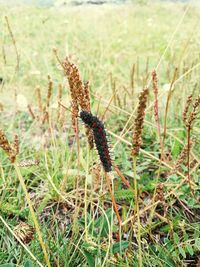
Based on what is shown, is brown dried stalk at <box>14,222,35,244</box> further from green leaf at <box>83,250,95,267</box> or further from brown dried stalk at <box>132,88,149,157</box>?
brown dried stalk at <box>132,88,149,157</box>

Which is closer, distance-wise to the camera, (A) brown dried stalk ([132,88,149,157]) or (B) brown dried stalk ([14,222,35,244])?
(A) brown dried stalk ([132,88,149,157])

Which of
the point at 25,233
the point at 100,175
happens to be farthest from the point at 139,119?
the point at 100,175

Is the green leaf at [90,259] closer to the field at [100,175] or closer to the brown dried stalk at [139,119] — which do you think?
the field at [100,175]

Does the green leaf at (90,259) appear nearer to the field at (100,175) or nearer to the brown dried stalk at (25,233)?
the field at (100,175)

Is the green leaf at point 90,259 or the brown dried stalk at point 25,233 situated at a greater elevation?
the brown dried stalk at point 25,233

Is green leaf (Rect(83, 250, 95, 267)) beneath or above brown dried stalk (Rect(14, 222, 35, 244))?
beneath

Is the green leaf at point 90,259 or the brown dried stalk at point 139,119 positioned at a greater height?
the brown dried stalk at point 139,119

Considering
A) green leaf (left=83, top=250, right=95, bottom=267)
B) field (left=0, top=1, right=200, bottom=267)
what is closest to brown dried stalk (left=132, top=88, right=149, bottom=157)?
field (left=0, top=1, right=200, bottom=267)

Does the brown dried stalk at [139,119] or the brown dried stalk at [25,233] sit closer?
the brown dried stalk at [139,119]

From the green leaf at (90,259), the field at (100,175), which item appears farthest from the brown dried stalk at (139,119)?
the green leaf at (90,259)

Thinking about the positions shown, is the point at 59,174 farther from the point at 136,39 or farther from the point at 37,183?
the point at 136,39

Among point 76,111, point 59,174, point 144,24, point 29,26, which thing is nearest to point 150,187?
point 59,174

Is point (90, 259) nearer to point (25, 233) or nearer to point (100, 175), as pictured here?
point (25, 233)
